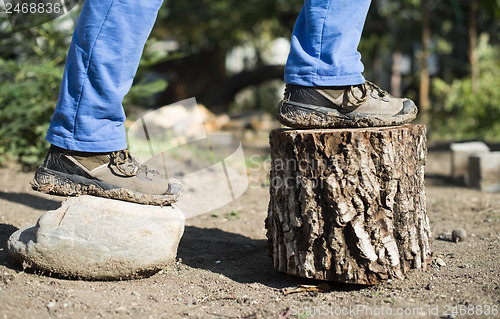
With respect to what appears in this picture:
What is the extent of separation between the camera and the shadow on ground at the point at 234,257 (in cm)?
223

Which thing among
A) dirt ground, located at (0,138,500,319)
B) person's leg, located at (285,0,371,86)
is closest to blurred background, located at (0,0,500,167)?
dirt ground, located at (0,138,500,319)

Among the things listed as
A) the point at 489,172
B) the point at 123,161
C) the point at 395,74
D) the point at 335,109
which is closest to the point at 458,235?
the point at 335,109

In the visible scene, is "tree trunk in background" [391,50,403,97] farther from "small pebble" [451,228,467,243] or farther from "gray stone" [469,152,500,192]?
"small pebble" [451,228,467,243]

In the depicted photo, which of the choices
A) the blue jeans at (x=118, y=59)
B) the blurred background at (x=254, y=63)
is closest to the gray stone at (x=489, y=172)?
the blue jeans at (x=118, y=59)

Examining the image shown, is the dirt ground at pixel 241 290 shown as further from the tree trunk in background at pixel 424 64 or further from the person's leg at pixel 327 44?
the tree trunk in background at pixel 424 64

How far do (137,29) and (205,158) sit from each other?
3.53 meters

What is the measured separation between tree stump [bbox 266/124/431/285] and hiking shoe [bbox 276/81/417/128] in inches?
3.1

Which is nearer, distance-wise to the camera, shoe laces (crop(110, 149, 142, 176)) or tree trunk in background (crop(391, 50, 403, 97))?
shoe laces (crop(110, 149, 142, 176))

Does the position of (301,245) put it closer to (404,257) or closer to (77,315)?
(404,257)

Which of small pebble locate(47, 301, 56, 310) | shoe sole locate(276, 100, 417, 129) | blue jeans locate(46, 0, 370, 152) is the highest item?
blue jeans locate(46, 0, 370, 152)

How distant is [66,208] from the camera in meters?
2.01

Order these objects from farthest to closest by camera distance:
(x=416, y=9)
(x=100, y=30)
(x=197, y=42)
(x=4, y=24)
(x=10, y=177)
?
(x=197, y=42)
(x=416, y=9)
(x=4, y=24)
(x=10, y=177)
(x=100, y=30)

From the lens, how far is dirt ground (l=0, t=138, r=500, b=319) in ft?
5.80

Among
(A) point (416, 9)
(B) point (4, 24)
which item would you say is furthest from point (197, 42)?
(B) point (4, 24)
